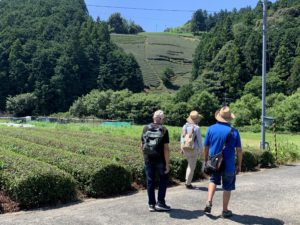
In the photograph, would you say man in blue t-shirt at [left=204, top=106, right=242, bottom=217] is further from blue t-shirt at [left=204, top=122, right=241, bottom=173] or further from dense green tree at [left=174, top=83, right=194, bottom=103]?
dense green tree at [left=174, top=83, right=194, bottom=103]

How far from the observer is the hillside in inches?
5221

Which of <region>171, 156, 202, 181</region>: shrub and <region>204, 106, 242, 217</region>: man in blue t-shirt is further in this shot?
<region>171, 156, 202, 181</region>: shrub

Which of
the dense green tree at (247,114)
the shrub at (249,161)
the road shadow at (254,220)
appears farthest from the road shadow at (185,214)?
the dense green tree at (247,114)

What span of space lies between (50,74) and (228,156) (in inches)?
4095

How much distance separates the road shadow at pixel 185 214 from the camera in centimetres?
763

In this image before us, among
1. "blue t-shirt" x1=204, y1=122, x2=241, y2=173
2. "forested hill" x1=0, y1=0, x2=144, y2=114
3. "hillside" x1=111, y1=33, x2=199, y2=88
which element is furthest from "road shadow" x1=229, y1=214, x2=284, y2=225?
"hillside" x1=111, y1=33, x2=199, y2=88

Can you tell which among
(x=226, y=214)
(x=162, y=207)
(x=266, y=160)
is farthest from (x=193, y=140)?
(x=266, y=160)

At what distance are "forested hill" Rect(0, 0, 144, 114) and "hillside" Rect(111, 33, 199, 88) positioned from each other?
568 inches

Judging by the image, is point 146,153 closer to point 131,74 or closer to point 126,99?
point 126,99

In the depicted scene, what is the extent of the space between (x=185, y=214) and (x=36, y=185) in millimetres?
3032

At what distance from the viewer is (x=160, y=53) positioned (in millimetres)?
149875

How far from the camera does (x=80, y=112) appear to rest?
294 feet

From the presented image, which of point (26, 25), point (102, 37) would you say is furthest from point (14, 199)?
point (26, 25)

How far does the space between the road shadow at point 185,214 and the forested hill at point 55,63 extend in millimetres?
93023
